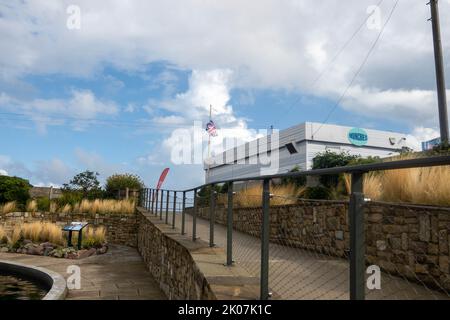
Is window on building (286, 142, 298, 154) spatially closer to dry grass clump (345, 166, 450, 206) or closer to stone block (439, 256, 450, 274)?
dry grass clump (345, 166, 450, 206)

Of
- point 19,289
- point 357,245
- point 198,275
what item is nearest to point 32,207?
point 19,289

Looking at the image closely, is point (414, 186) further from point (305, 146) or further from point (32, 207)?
point (305, 146)

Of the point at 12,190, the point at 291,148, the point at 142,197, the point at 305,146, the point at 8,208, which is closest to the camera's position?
the point at 8,208

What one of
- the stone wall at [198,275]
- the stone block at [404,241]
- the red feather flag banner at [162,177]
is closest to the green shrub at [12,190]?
the red feather flag banner at [162,177]

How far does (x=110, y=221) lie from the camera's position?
17.7m

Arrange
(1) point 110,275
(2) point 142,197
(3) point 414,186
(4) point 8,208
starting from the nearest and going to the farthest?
(3) point 414,186 → (1) point 110,275 → (4) point 8,208 → (2) point 142,197

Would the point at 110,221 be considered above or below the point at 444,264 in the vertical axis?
below

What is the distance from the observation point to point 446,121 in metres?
12.1

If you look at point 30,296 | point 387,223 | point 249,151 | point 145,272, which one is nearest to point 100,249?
point 145,272

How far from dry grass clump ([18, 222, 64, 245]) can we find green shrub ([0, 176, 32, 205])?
5.17m

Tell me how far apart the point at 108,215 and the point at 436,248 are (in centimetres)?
1569

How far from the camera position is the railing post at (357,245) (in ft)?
6.31

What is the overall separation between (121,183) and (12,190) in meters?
5.99

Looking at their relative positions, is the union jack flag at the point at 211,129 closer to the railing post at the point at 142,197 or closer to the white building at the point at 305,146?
the white building at the point at 305,146
